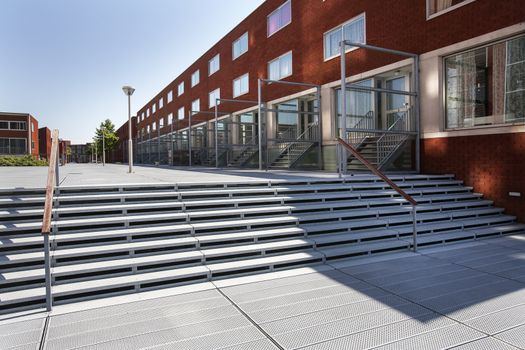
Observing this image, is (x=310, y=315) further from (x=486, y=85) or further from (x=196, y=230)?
(x=486, y=85)

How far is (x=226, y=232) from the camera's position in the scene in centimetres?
600

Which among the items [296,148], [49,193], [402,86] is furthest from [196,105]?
[49,193]

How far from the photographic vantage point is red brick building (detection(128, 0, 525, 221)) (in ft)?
29.1

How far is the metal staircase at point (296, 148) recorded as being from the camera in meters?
15.5

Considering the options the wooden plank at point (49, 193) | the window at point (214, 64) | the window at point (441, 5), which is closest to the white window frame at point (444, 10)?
the window at point (441, 5)

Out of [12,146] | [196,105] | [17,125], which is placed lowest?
[12,146]

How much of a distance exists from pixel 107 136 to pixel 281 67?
5625 cm

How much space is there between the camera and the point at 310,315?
3.85 m

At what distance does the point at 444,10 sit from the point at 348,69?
13.3 feet

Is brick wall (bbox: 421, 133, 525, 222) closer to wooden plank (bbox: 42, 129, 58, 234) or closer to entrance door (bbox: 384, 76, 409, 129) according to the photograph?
entrance door (bbox: 384, 76, 409, 129)

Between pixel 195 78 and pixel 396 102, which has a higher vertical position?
pixel 195 78

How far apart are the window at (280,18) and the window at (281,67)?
1.46m

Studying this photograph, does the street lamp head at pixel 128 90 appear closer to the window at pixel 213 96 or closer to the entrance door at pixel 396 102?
the entrance door at pixel 396 102

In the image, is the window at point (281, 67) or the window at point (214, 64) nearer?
the window at point (281, 67)
